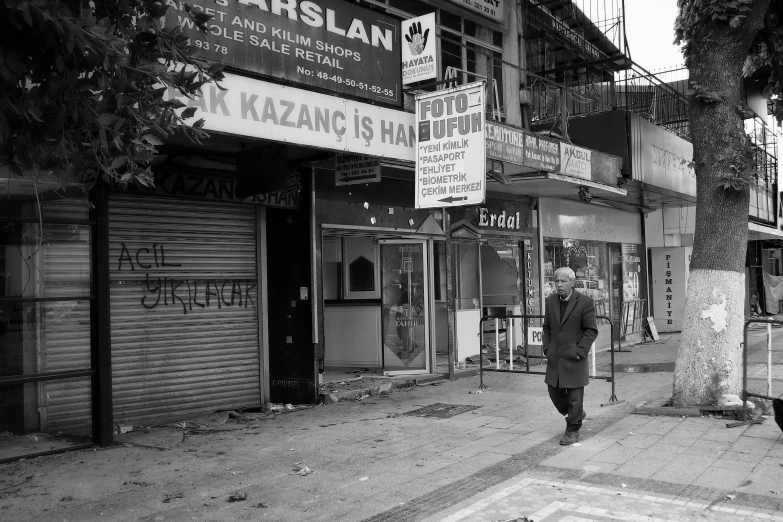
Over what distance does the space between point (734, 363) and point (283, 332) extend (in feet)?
19.1

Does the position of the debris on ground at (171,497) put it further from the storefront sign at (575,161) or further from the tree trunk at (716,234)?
the storefront sign at (575,161)

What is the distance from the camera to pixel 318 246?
10.2 m

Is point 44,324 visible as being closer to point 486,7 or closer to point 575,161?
point 575,161

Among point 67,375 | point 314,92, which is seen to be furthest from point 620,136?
point 67,375

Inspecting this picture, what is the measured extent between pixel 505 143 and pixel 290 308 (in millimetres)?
4036

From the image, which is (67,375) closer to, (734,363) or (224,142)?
(224,142)

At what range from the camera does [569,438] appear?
7.40 metres

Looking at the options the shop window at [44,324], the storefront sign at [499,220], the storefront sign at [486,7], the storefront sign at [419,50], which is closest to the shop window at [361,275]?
the storefront sign at [499,220]

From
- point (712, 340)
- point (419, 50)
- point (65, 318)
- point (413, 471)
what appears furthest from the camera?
point (419, 50)

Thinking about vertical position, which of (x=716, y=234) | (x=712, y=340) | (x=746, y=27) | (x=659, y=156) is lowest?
(x=712, y=340)

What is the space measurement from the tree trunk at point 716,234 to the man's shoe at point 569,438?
1885 millimetres

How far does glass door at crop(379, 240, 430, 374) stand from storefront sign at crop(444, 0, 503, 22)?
4897mm

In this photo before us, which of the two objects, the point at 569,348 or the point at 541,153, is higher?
the point at 541,153

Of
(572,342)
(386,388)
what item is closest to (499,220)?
(386,388)
